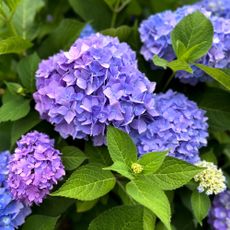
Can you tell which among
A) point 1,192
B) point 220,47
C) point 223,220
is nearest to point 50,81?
point 1,192

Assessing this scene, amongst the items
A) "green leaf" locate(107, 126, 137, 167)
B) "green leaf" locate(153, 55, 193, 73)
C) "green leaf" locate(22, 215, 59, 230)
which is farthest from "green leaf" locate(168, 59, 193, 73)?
"green leaf" locate(22, 215, 59, 230)

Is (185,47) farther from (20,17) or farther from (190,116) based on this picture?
(20,17)

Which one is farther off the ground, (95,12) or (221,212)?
(95,12)

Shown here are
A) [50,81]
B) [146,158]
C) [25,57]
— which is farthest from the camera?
[25,57]

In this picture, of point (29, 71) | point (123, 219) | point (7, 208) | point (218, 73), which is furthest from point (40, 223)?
point (218, 73)

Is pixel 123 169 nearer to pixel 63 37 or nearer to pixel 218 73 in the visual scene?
pixel 218 73

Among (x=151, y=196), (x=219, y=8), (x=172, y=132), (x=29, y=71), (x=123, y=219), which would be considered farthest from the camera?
(x=219, y=8)

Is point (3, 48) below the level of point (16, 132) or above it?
above

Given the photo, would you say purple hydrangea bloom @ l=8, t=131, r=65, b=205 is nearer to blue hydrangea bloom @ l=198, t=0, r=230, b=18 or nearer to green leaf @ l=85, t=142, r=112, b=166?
green leaf @ l=85, t=142, r=112, b=166
